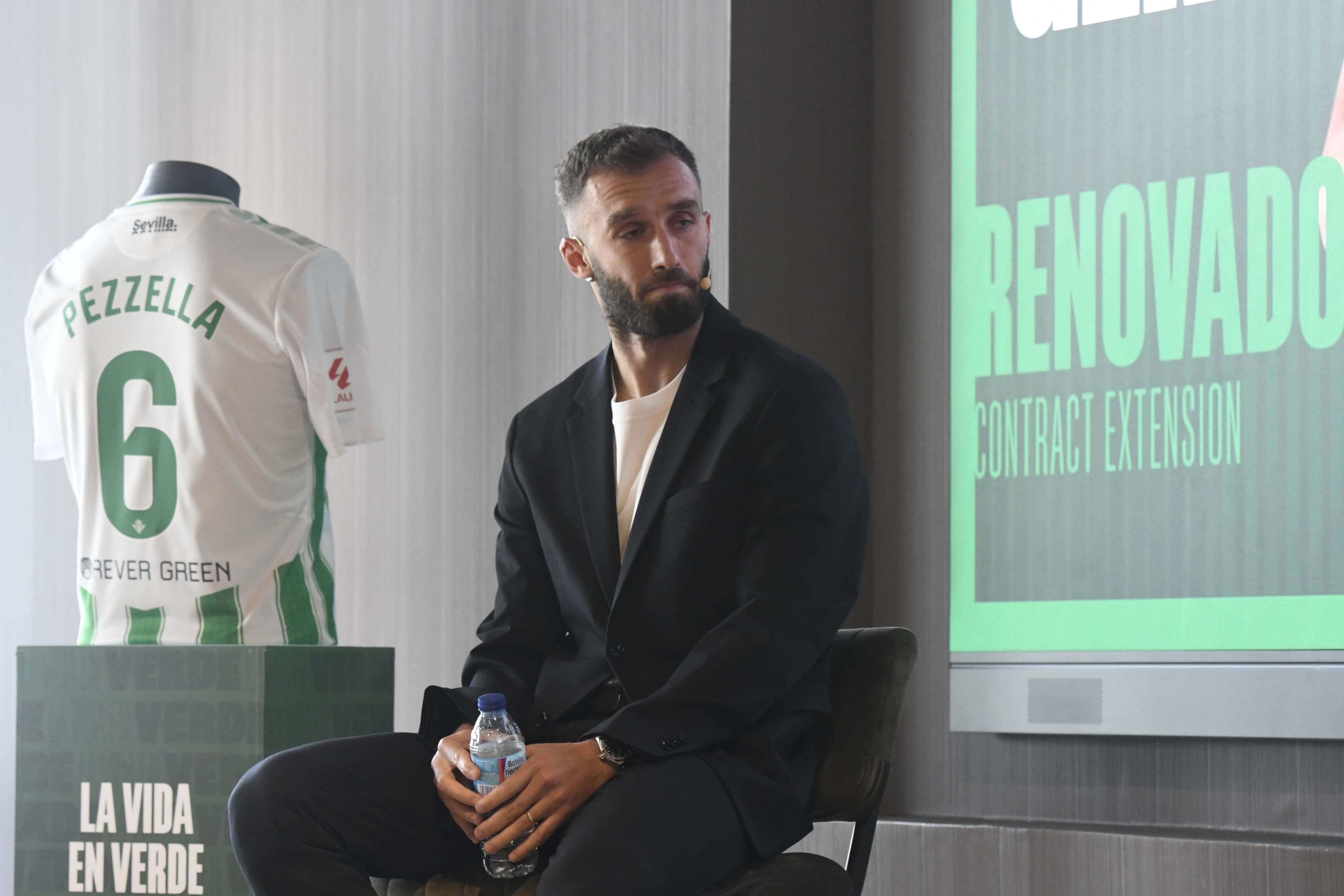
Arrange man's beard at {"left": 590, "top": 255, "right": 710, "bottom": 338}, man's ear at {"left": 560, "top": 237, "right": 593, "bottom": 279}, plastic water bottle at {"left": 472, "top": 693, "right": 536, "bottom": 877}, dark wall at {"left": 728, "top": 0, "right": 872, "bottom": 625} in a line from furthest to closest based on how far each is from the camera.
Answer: dark wall at {"left": 728, "top": 0, "right": 872, "bottom": 625}
man's ear at {"left": 560, "top": 237, "right": 593, "bottom": 279}
man's beard at {"left": 590, "top": 255, "right": 710, "bottom": 338}
plastic water bottle at {"left": 472, "top": 693, "right": 536, "bottom": 877}

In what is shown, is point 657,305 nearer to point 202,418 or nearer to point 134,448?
point 202,418

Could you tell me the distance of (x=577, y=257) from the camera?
Answer: 7.31ft

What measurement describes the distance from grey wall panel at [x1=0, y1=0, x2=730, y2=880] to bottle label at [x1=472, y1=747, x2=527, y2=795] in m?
1.51

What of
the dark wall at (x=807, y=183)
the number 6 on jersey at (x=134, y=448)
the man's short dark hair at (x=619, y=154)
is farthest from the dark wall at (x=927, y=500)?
the number 6 on jersey at (x=134, y=448)

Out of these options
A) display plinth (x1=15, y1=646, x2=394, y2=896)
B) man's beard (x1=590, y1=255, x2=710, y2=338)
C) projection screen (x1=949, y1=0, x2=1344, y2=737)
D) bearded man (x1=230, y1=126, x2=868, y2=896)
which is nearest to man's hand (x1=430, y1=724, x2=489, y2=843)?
bearded man (x1=230, y1=126, x2=868, y2=896)

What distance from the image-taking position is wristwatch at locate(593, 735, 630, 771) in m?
1.81

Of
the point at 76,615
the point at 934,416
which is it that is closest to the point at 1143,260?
the point at 934,416

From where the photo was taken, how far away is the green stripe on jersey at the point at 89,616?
2910 mm

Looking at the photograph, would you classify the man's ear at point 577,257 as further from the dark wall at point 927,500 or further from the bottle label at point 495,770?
the dark wall at point 927,500

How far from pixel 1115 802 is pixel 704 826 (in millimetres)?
1415

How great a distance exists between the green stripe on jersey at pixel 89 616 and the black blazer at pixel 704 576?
1.12 m

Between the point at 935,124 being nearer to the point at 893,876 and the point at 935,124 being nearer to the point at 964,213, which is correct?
the point at 964,213

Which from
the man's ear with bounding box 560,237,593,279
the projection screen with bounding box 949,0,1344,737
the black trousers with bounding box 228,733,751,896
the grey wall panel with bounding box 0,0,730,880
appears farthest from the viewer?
the grey wall panel with bounding box 0,0,730,880

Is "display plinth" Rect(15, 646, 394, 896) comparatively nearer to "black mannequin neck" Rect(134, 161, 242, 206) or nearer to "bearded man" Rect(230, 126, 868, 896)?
"bearded man" Rect(230, 126, 868, 896)
